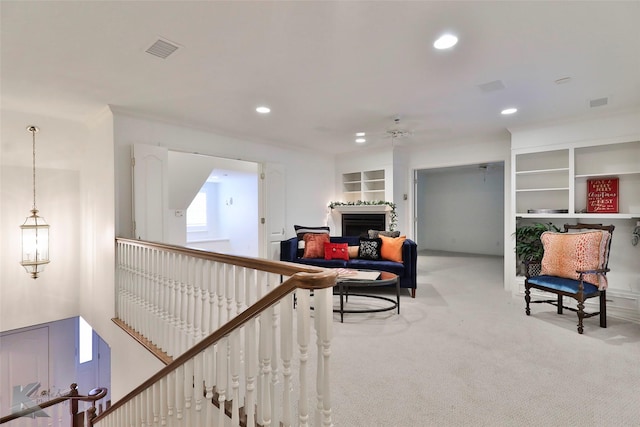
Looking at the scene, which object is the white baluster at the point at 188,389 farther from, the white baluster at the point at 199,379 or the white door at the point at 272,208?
the white door at the point at 272,208

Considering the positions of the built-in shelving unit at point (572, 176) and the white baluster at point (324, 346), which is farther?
the built-in shelving unit at point (572, 176)

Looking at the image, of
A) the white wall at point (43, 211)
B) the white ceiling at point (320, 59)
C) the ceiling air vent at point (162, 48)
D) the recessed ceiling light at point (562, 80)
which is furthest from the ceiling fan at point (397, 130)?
the white wall at point (43, 211)

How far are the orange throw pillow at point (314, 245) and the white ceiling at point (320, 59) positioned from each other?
6.67 ft

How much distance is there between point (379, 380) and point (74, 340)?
5.42m

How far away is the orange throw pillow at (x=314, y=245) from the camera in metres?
5.20

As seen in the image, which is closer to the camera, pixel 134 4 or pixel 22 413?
pixel 134 4

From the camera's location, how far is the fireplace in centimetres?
620

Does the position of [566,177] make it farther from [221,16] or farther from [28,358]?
[28,358]

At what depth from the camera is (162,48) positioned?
2.36 metres

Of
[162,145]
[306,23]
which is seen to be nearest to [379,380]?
[306,23]

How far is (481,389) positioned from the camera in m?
2.20

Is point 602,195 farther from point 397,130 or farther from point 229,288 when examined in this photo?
point 229,288

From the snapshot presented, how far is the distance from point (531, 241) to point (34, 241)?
6.68 meters

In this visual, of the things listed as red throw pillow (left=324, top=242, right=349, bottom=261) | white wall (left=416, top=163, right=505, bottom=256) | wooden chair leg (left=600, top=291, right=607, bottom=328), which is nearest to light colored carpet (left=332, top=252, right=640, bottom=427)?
wooden chair leg (left=600, top=291, right=607, bottom=328)
